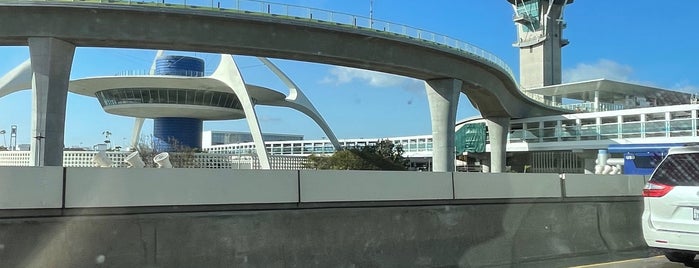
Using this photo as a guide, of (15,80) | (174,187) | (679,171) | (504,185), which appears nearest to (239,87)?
(15,80)

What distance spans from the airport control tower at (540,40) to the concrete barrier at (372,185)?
86493mm

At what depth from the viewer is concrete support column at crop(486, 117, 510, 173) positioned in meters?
67.4

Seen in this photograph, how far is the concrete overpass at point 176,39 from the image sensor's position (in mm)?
33562

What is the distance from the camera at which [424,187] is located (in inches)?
333

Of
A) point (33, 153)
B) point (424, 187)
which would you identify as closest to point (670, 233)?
point (424, 187)

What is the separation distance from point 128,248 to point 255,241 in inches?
56.5

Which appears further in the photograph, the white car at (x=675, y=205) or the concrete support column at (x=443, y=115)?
the concrete support column at (x=443, y=115)

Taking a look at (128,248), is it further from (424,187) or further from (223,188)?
(424,187)

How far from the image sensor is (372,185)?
7.95 meters

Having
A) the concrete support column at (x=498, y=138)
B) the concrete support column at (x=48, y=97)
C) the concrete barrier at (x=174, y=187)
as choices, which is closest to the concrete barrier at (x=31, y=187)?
the concrete barrier at (x=174, y=187)

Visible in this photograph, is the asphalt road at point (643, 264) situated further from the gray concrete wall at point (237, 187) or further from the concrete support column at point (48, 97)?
the concrete support column at point (48, 97)

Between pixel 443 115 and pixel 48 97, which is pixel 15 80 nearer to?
pixel 48 97

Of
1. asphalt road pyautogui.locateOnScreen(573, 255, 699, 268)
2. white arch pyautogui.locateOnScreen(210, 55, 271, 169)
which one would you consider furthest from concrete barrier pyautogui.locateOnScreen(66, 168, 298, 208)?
white arch pyautogui.locateOnScreen(210, 55, 271, 169)

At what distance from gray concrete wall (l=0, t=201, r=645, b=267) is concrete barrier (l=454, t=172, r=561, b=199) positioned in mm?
192
